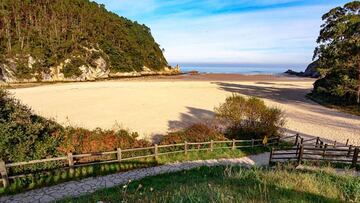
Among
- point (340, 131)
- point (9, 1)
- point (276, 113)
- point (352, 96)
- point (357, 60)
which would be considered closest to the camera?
point (276, 113)

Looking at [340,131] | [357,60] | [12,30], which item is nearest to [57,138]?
[340,131]

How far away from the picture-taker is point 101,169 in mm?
11602

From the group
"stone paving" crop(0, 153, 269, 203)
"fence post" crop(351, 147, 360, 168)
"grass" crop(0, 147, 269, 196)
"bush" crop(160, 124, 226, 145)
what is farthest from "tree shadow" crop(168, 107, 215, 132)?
"fence post" crop(351, 147, 360, 168)

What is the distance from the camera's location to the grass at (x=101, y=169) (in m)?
9.81

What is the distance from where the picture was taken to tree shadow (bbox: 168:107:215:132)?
69.3ft

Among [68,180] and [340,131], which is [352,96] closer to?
[340,131]

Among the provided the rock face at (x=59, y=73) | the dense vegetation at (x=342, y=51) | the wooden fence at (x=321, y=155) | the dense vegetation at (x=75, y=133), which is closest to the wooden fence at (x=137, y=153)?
the dense vegetation at (x=75, y=133)

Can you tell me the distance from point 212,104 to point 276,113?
1500 centimetres

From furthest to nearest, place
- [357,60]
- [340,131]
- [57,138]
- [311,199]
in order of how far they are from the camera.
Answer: [357,60]
[340,131]
[57,138]
[311,199]

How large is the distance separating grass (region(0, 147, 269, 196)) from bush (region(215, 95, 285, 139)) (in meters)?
1.89

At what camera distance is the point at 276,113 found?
Result: 685 inches

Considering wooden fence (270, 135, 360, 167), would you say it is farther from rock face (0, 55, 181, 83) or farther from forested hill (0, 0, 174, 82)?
forested hill (0, 0, 174, 82)

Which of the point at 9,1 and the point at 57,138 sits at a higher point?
the point at 9,1

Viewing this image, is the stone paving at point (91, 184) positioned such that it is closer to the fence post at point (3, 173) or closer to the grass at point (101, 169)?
the grass at point (101, 169)
